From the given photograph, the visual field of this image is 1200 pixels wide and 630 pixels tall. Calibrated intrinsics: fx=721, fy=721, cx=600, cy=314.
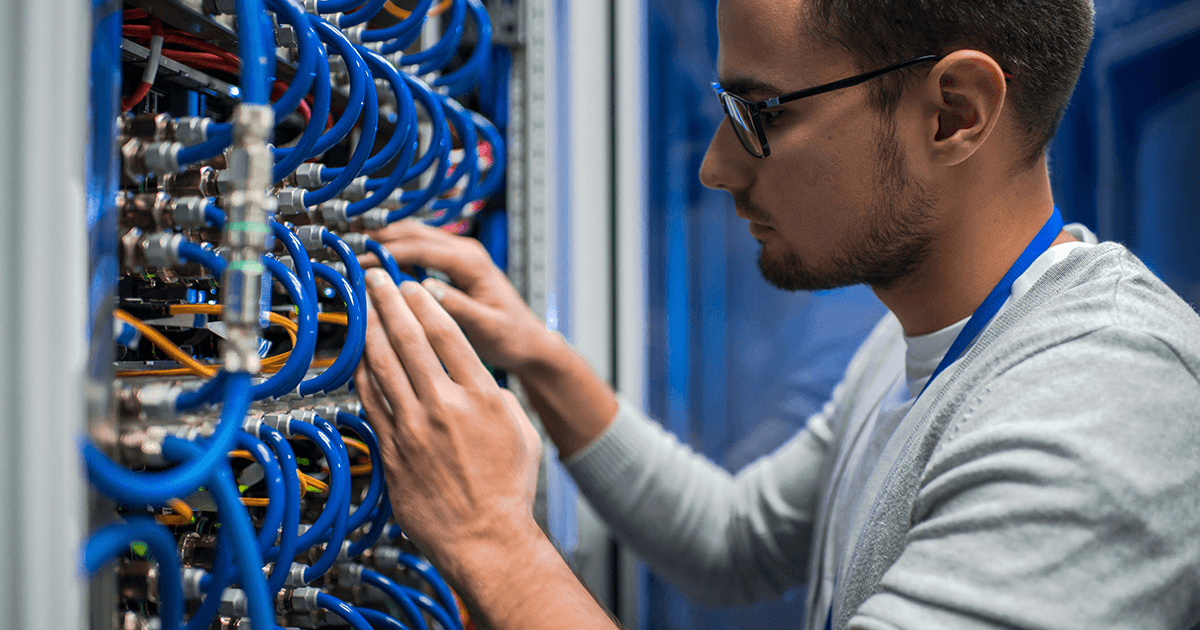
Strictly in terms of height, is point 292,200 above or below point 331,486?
above

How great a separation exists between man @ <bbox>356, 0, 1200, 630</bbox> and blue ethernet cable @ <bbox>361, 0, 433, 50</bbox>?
0.67ft

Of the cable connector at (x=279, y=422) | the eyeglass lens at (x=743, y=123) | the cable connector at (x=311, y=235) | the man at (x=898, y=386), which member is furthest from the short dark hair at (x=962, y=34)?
the cable connector at (x=279, y=422)

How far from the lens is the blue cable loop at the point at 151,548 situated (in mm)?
328

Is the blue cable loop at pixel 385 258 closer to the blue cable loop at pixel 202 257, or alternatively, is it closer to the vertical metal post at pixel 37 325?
the blue cable loop at pixel 202 257

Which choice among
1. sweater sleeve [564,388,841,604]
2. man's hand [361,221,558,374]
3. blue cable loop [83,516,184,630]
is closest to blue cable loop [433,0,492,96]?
man's hand [361,221,558,374]

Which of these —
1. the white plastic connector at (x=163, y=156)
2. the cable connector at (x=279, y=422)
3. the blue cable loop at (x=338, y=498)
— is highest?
the white plastic connector at (x=163, y=156)

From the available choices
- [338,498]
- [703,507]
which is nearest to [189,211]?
[338,498]

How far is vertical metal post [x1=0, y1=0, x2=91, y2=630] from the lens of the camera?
290mm

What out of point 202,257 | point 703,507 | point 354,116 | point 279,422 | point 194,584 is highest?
point 354,116

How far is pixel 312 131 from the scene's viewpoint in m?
0.55

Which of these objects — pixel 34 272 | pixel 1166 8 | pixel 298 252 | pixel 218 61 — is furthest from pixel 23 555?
pixel 1166 8

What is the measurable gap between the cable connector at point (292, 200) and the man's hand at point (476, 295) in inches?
6.3

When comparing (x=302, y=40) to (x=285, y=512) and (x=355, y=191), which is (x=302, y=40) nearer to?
(x=355, y=191)

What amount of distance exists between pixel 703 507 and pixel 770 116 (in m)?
0.61
